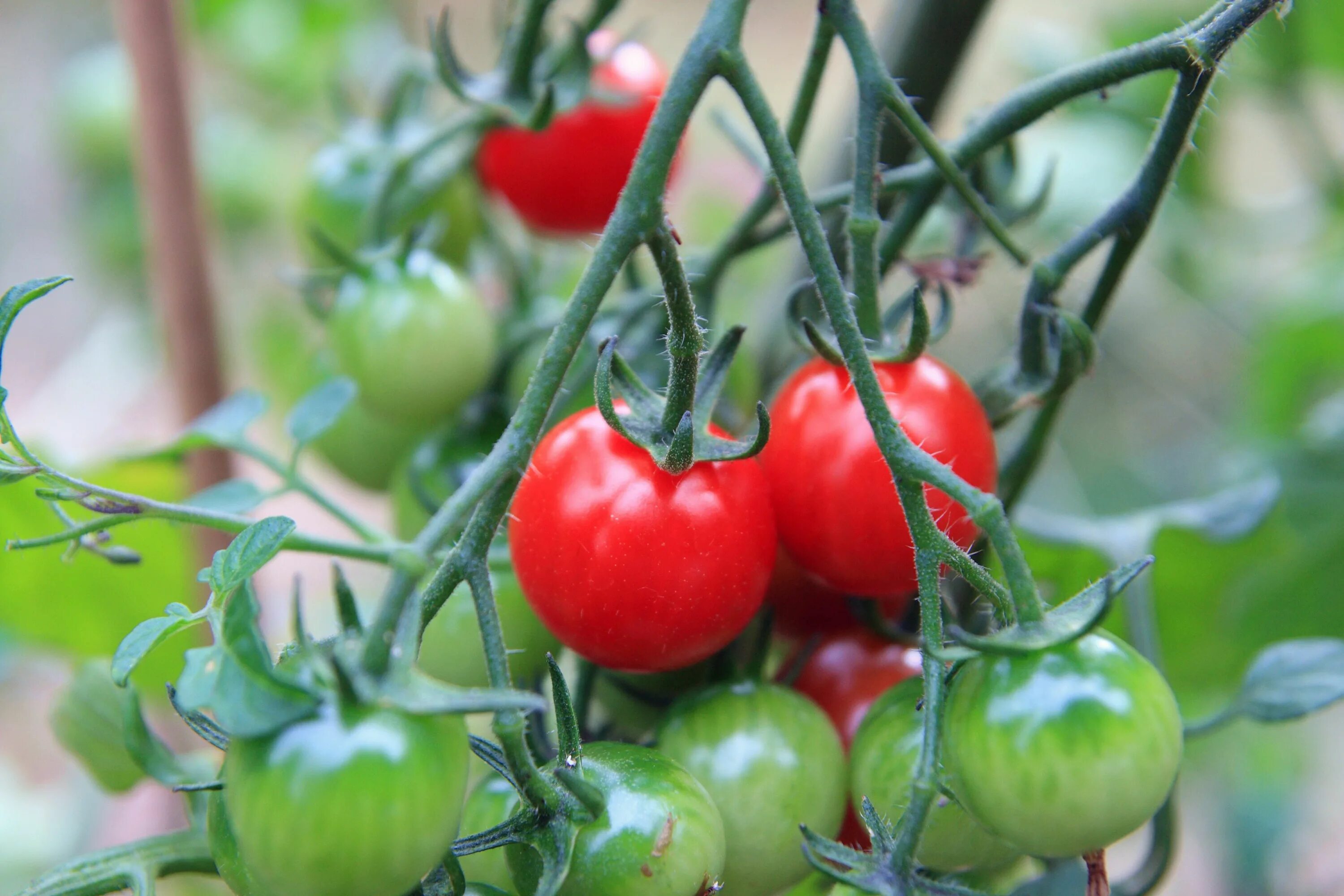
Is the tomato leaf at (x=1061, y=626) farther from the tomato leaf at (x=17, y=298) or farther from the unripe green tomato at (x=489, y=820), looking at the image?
the tomato leaf at (x=17, y=298)

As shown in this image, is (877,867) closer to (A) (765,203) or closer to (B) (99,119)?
(A) (765,203)

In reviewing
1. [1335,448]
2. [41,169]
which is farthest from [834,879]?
[41,169]

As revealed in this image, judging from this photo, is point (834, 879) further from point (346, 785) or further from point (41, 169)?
point (41, 169)

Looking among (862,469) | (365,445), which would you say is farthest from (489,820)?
(365,445)

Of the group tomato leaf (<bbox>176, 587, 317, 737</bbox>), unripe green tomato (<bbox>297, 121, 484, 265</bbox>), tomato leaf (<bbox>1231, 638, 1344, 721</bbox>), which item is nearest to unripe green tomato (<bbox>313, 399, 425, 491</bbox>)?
unripe green tomato (<bbox>297, 121, 484, 265</bbox>)

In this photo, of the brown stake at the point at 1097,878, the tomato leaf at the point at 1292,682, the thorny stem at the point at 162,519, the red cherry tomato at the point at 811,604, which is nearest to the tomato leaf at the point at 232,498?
the thorny stem at the point at 162,519

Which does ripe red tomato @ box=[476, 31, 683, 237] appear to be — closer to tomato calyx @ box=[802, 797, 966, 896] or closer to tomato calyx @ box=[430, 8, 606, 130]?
tomato calyx @ box=[430, 8, 606, 130]
